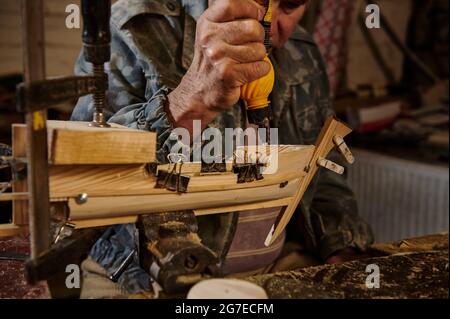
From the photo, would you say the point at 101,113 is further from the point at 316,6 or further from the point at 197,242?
the point at 316,6

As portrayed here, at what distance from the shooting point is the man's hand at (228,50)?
119 centimetres

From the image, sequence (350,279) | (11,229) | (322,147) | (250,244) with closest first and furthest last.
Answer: (11,229) → (350,279) → (322,147) → (250,244)

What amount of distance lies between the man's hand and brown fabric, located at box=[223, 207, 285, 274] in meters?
0.60

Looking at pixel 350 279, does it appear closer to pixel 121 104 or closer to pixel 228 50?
pixel 228 50

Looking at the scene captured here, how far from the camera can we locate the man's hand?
119cm

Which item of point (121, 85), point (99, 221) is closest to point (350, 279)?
point (99, 221)

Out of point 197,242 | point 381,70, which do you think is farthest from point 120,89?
point 381,70

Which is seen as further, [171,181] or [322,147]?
[322,147]

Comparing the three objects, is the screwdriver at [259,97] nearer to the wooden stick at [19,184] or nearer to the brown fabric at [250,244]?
the wooden stick at [19,184]

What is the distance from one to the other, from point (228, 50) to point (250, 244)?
80cm

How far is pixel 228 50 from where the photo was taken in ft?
3.97

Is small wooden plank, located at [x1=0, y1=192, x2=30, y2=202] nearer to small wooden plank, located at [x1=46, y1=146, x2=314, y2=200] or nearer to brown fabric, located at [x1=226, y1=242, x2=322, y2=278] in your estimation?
small wooden plank, located at [x1=46, y1=146, x2=314, y2=200]

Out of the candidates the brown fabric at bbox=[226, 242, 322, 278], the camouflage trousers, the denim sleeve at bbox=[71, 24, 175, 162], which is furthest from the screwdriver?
the brown fabric at bbox=[226, 242, 322, 278]

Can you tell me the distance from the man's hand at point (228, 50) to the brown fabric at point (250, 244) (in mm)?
600
